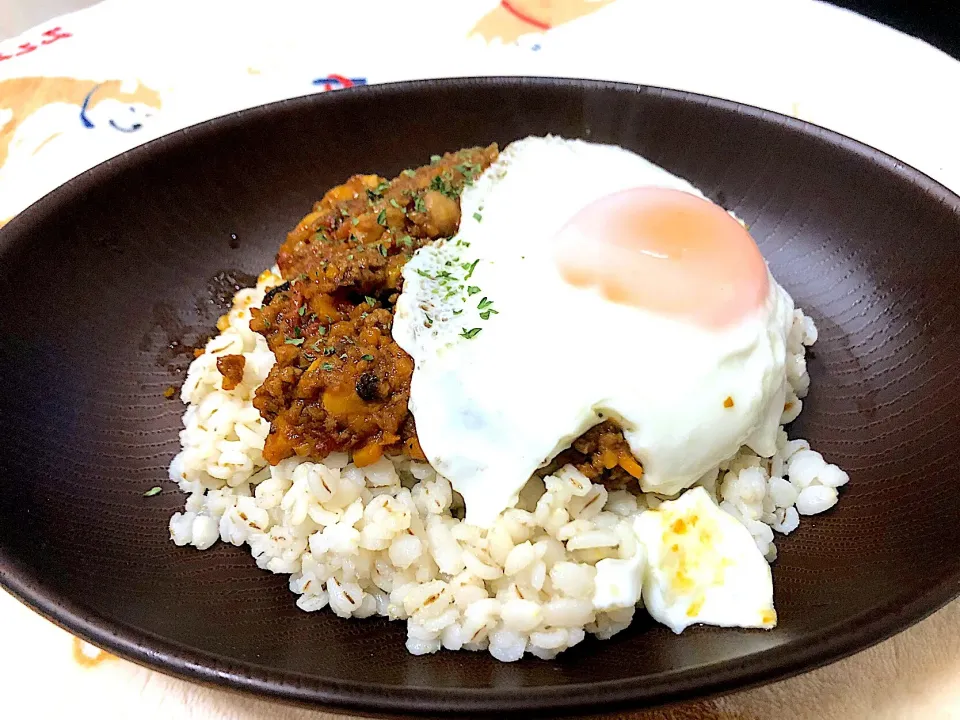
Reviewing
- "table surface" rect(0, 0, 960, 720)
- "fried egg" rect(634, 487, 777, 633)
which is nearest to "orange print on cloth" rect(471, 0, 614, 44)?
"table surface" rect(0, 0, 960, 720)

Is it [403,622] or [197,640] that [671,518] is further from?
[197,640]

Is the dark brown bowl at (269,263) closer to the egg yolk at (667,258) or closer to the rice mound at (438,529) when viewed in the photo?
the rice mound at (438,529)

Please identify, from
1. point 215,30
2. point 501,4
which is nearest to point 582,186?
point 501,4

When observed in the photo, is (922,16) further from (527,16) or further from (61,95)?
(61,95)

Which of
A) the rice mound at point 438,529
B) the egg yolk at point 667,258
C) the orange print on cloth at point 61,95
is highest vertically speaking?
the egg yolk at point 667,258

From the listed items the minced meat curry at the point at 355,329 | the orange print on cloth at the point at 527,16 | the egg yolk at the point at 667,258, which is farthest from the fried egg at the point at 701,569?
the orange print on cloth at the point at 527,16
